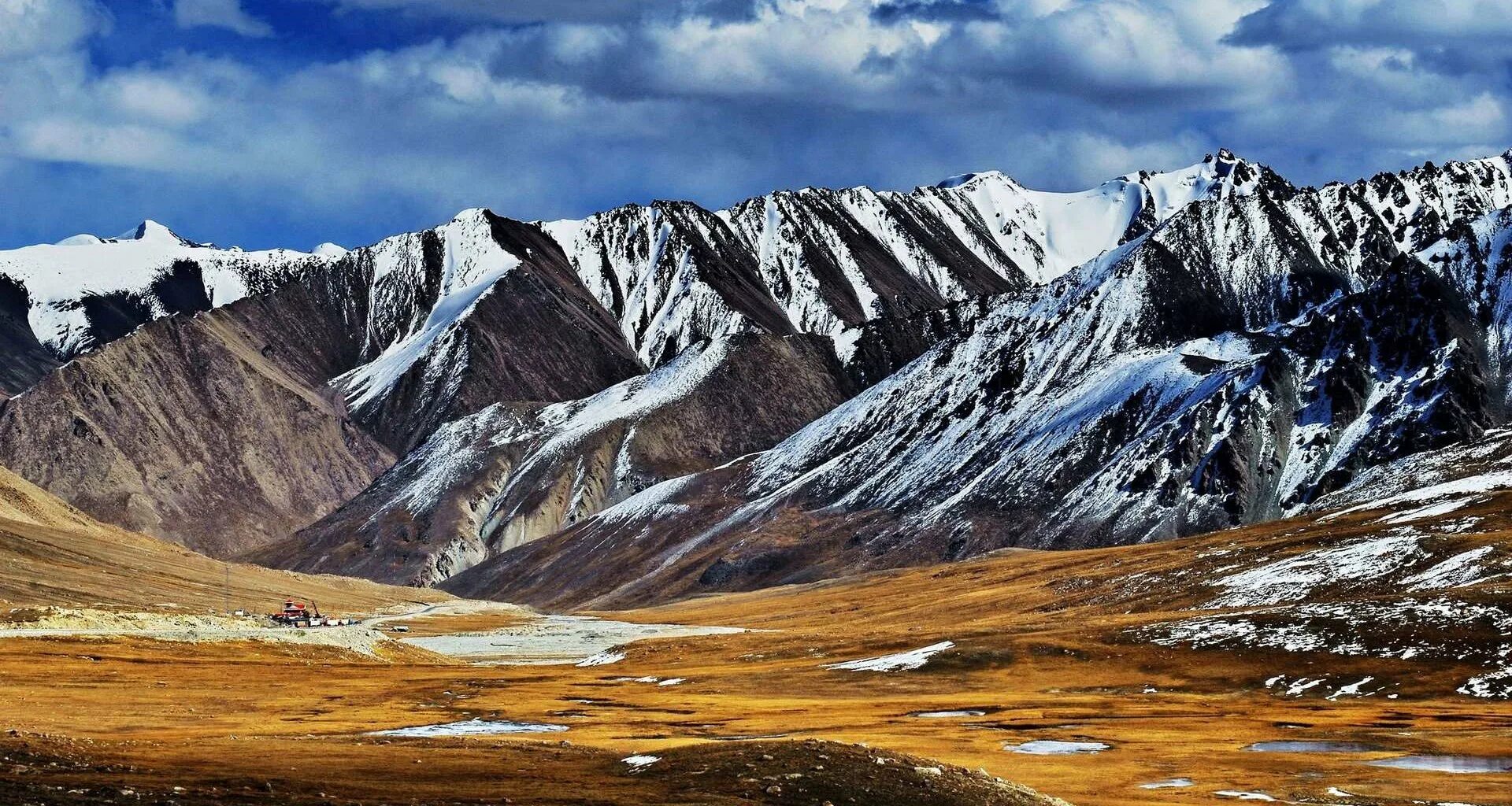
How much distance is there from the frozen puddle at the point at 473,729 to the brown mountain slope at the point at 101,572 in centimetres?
7844

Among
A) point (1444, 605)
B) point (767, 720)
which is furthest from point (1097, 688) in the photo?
point (767, 720)

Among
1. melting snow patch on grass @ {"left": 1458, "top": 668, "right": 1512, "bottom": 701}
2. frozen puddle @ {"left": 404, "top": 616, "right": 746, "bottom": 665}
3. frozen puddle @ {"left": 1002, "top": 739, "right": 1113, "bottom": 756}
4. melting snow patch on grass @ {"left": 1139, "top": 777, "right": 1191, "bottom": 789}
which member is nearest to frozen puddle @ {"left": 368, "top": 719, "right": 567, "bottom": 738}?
frozen puddle @ {"left": 1002, "top": 739, "right": 1113, "bottom": 756}

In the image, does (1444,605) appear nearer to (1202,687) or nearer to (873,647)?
(1202,687)

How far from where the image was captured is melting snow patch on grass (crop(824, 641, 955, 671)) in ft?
314

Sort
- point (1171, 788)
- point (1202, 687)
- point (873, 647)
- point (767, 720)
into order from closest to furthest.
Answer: point (1171, 788) → point (767, 720) → point (1202, 687) → point (873, 647)

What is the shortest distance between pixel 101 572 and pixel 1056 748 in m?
122

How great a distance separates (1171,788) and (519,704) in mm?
35173

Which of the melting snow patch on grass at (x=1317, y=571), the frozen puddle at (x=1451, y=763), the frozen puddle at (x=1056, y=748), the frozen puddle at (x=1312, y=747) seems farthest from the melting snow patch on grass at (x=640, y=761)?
the melting snow patch on grass at (x=1317, y=571)

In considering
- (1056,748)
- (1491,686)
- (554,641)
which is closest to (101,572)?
(554,641)

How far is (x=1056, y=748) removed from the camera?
61.7 m

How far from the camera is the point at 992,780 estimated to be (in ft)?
142

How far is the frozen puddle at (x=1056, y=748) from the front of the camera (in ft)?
196

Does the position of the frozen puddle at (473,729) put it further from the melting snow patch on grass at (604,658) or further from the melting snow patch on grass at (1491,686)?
the melting snow patch on grass at (604,658)

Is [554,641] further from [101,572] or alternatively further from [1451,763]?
[1451,763]
